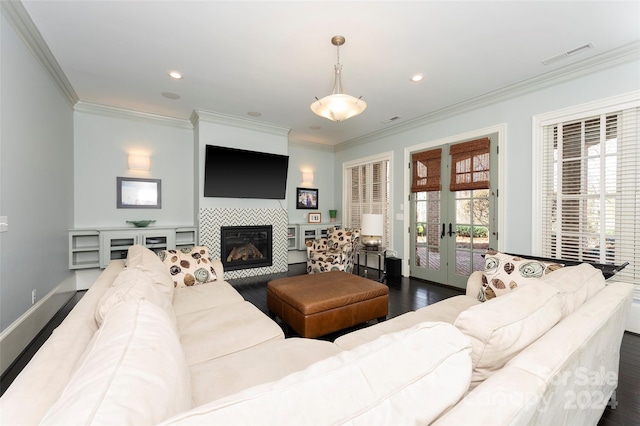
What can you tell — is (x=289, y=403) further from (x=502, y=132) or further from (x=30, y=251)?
(x=502, y=132)

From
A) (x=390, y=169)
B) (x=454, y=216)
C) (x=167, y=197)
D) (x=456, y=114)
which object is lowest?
(x=454, y=216)

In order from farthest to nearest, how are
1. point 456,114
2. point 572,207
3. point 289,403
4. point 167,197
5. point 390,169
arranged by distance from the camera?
point 390,169, point 167,197, point 456,114, point 572,207, point 289,403

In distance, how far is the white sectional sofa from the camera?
554 millimetres

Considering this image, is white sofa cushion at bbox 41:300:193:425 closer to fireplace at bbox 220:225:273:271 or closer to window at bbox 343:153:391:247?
fireplace at bbox 220:225:273:271

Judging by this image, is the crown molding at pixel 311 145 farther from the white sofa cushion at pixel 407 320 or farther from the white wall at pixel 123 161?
the white sofa cushion at pixel 407 320

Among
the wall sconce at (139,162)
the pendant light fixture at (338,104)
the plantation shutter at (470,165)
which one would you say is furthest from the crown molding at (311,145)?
the pendant light fixture at (338,104)

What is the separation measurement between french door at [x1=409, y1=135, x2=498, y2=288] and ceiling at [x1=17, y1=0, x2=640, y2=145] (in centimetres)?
99

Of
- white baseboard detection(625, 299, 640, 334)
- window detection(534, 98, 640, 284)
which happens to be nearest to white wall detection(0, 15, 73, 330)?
window detection(534, 98, 640, 284)

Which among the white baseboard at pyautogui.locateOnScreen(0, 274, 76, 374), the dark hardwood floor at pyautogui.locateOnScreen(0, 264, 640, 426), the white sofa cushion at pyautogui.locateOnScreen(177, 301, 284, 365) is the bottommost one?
the dark hardwood floor at pyautogui.locateOnScreen(0, 264, 640, 426)

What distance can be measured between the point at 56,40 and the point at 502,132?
5.20 metres

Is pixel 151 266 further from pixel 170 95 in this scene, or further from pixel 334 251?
pixel 334 251

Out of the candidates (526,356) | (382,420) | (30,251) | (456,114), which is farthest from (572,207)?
(30,251)

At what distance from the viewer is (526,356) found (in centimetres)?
87

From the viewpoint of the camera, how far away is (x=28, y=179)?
2.50 m
